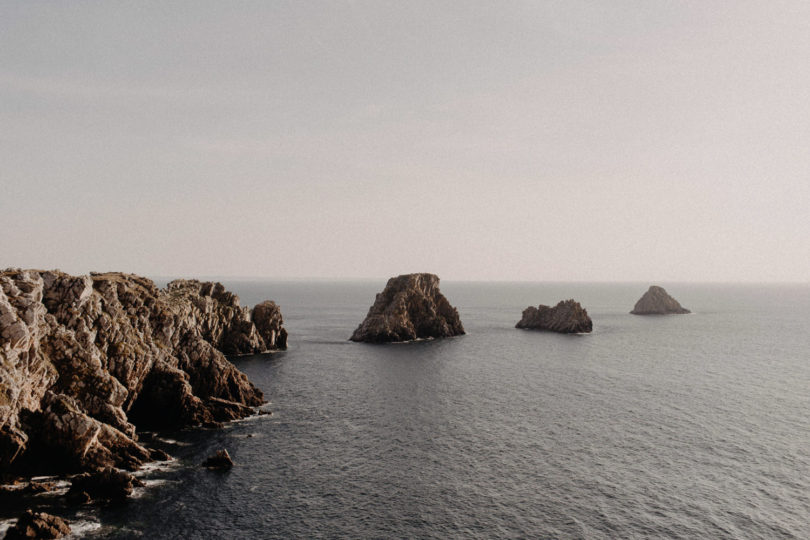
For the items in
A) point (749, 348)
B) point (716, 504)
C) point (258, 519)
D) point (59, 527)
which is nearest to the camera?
point (59, 527)

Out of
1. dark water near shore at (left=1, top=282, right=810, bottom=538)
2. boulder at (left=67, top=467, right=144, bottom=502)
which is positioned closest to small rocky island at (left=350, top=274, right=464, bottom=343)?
dark water near shore at (left=1, top=282, right=810, bottom=538)

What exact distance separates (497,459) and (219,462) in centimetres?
3675

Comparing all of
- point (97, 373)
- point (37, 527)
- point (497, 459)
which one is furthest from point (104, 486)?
point (497, 459)

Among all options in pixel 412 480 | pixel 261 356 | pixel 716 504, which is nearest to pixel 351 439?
pixel 412 480

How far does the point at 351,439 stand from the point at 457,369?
56111mm

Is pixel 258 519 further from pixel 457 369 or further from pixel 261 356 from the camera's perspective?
pixel 261 356

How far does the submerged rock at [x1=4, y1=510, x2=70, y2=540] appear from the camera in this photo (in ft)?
141

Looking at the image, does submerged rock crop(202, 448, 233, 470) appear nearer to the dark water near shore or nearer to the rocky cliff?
the dark water near shore

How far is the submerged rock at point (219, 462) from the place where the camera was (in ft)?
203

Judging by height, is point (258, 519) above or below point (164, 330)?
below

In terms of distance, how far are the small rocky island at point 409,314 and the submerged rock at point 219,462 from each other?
10366 centimetres

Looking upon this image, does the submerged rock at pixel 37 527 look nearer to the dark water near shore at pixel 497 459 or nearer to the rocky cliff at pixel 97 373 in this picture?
the dark water near shore at pixel 497 459

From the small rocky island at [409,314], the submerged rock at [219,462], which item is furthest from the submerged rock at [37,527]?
the small rocky island at [409,314]

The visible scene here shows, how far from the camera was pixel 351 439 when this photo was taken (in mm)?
72500
